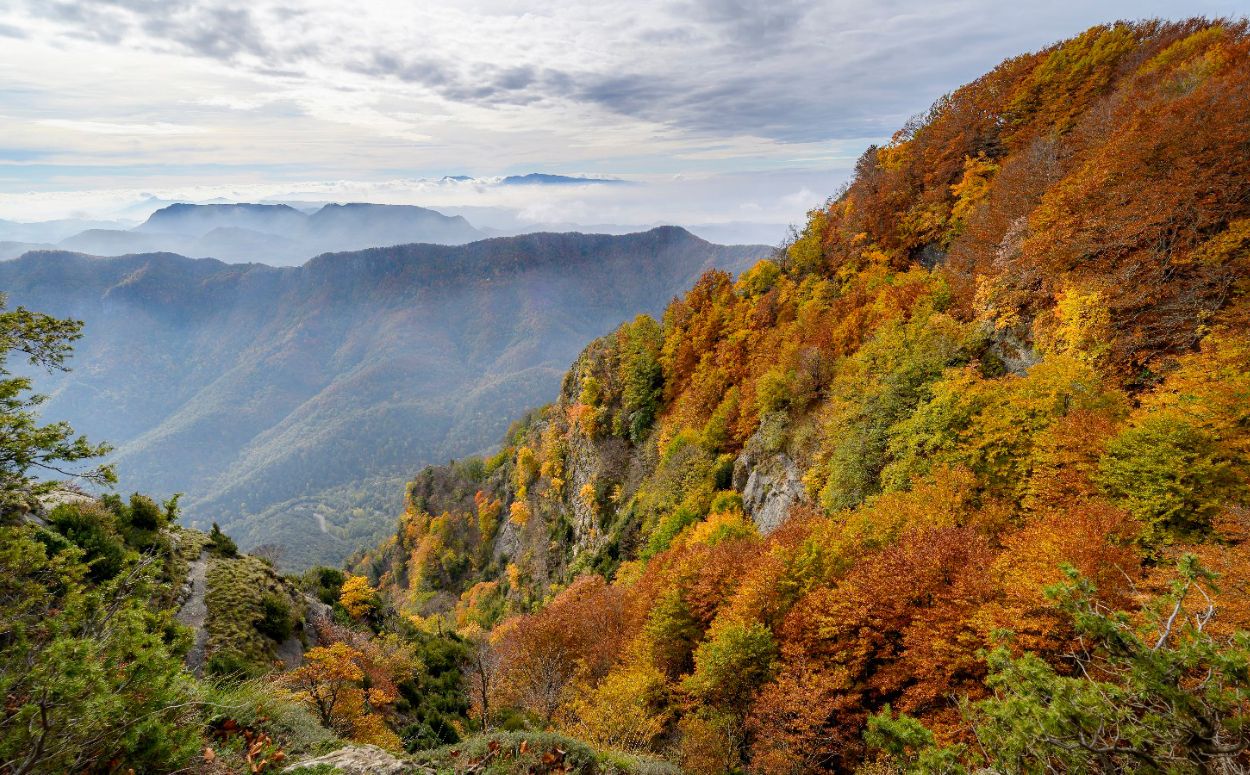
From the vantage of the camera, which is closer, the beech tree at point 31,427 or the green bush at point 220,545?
the beech tree at point 31,427

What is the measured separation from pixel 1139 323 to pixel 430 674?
138 ft

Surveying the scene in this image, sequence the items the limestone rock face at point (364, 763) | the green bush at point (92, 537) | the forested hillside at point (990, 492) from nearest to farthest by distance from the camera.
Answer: the forested hillside at point (990, 492), the limestone rock face at point (364, 763), the green bush at point (92, 537)

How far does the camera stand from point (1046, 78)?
44.9m

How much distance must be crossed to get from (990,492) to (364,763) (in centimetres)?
2475

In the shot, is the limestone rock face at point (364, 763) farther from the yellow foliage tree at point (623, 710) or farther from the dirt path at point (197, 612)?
the dirt path at point (197, 612)

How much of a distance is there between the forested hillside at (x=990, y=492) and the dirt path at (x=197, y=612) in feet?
38.3

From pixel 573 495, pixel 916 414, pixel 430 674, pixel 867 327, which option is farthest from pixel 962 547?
pixel 573 495

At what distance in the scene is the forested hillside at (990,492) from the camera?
9.32 m

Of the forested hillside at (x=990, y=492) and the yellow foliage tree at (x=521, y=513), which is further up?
the forested hillside at (x=990, y=492)

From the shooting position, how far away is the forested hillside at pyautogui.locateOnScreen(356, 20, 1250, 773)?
932cm

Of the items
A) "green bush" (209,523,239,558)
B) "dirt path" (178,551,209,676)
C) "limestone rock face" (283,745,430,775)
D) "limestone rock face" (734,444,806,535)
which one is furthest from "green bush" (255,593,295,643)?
"limestone rock face" (734,444,806,535)

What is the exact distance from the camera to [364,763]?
11.8 metres

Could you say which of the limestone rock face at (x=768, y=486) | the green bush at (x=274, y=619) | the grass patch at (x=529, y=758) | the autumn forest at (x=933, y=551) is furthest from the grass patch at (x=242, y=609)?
the limestone rock face at (x=768, y=486)

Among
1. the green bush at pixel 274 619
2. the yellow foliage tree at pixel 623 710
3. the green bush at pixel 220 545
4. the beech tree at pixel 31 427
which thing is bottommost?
the yellow foliage tree at pixel 623 710
